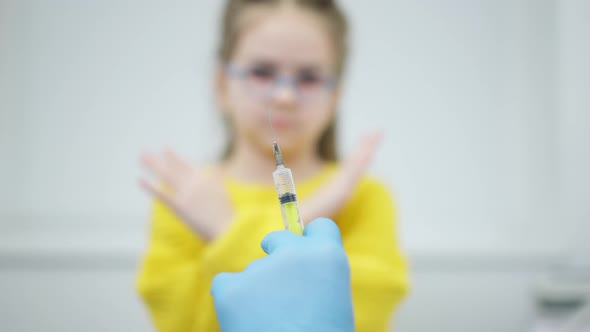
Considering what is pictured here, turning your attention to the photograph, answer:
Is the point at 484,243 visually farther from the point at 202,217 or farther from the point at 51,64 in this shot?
the point at 51,64

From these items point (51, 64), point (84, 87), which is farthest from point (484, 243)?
point (51, 64)

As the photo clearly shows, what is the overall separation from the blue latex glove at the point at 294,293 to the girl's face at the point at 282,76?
11.0 inches

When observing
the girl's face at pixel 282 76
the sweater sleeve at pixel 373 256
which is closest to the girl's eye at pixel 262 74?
the girl's face at pixel 282 76

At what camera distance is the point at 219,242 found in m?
0.46

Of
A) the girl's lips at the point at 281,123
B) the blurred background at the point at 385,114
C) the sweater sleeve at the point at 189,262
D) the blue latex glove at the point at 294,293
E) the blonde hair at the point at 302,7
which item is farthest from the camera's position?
the blurred background at the point at 385,114

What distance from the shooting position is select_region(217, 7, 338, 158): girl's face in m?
0.53

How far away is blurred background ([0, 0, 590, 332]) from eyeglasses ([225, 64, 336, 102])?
2.21ft

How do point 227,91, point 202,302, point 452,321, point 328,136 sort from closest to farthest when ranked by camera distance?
point 202,302, point 227,91, point 328,136, point 452,321

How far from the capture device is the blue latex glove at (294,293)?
0.26 metres

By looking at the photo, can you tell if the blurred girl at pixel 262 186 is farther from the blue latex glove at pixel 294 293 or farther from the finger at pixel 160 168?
the blue latex glove at pixel 294 293

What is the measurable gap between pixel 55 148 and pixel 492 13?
55.2 inches

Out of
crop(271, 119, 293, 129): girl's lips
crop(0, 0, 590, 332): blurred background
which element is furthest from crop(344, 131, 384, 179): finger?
crop(0, 0, 590, 332): blurred background

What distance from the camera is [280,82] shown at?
1.72 feet

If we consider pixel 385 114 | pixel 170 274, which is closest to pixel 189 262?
pixel 170 274
